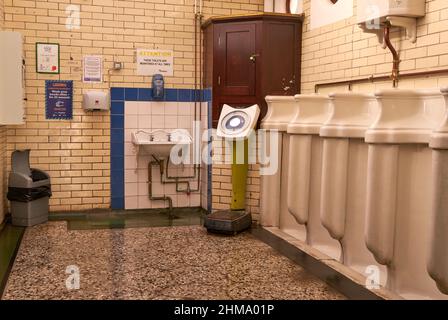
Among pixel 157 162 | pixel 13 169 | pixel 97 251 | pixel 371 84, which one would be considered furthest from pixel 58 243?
pixel 371 84

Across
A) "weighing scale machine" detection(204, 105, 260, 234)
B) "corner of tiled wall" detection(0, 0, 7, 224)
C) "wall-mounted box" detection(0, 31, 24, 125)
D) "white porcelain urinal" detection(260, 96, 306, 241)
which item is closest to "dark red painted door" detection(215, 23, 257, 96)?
"weighing scale machine" detection(204, 105, 260, 234)

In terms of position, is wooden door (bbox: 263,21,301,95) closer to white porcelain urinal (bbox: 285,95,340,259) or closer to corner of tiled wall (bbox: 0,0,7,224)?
white porcelain urinal (bbox: 285,95,340,259)

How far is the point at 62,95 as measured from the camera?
17.4 ft

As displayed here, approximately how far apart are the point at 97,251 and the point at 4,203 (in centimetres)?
173

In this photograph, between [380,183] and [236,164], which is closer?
[380,183]

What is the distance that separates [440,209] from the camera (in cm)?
247

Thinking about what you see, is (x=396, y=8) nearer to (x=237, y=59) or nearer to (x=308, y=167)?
(x=308, y=167)

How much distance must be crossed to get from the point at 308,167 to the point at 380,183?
3.85 feet

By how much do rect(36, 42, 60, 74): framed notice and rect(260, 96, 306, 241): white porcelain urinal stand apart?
2354 millimetres

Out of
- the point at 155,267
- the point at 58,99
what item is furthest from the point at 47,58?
the point at 155,267

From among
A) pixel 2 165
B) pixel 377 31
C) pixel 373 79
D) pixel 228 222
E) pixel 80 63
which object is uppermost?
pixel 377 31

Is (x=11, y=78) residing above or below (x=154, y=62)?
below

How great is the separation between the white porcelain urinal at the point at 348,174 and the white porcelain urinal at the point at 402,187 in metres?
0.41

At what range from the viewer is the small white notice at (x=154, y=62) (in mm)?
5539
